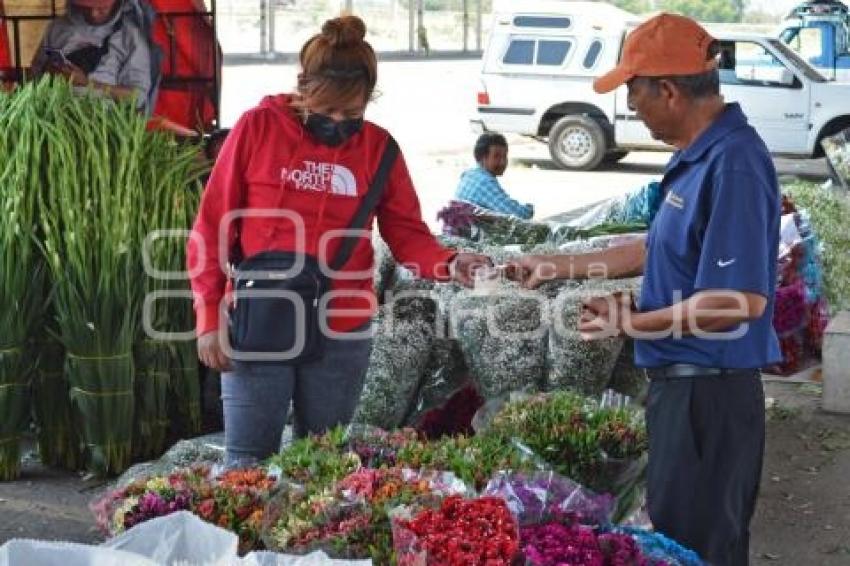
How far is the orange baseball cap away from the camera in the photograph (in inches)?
118

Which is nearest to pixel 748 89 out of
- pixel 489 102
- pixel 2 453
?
pixel 489 102

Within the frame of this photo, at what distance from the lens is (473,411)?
17.4ft

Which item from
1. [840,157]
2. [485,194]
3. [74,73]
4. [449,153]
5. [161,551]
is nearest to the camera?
[161,551]

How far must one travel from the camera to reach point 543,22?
56.6 feet

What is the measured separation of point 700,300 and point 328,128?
1190mm

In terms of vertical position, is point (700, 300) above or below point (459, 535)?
above

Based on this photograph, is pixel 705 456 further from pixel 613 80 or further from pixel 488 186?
pixel 488 186

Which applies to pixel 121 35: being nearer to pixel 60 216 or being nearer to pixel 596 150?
pixel 60 216

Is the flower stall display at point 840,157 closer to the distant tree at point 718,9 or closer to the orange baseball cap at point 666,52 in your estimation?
the orange baseball cap at point 666,52

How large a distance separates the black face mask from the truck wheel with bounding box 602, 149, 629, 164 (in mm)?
14590

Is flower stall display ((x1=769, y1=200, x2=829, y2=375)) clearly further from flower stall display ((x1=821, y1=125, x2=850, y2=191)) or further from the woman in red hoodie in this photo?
the woman in red hoodie

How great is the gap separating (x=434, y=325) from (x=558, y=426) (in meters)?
1.40

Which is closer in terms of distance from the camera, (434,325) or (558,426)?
(558,426)

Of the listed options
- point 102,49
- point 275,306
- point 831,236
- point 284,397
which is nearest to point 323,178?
point 275,306
